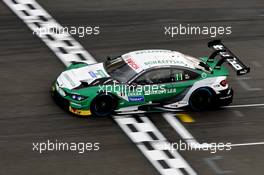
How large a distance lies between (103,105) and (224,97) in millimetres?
3345

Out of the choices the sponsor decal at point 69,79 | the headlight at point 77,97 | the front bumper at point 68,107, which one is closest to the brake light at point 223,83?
the front bumper at point 68,107

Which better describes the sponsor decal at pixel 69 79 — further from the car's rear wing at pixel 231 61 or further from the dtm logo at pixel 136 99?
the car's rear wing at pixel 231 61

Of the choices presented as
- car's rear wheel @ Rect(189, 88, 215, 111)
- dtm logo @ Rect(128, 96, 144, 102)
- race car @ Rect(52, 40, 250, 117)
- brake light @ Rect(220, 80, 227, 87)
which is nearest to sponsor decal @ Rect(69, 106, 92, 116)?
race car @ Rect(52, 40, 250, 117)

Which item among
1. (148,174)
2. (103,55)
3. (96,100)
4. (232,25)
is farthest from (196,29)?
(148,174)

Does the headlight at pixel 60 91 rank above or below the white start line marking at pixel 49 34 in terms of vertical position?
below

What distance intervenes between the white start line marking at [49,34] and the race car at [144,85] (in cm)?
268

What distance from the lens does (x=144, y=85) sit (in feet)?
59.2

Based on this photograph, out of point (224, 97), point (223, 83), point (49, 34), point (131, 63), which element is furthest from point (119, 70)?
point (49, 34)

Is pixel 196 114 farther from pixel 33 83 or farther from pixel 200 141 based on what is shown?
pixel 33 83

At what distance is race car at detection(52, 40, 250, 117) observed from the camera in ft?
58.7

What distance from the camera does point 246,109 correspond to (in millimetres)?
19141

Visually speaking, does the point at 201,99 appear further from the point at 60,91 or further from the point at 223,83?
the point at 60,91

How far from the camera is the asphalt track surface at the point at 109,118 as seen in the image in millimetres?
16391

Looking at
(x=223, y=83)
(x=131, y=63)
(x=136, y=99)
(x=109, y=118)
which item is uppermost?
(x=131, y=63)
